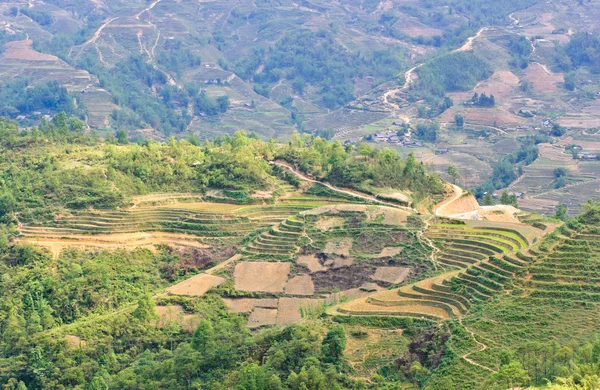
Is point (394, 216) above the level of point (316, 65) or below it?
above

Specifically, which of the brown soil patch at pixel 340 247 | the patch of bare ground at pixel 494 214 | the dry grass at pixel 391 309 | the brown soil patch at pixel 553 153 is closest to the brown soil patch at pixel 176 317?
the dry grass at pixel 391 309

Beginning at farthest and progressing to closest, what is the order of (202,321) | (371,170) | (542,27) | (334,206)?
(542,27) → (371,170) → (334,206) → (202,321)

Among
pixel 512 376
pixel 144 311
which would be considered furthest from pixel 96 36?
pixel 512 376

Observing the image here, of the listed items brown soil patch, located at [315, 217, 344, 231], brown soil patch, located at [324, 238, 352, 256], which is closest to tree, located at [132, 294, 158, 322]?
brown soil patch, located at [324, 238, 352, 256]

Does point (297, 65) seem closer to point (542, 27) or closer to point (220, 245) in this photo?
point (542, 27)

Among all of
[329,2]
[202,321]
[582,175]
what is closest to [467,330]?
[202,321]

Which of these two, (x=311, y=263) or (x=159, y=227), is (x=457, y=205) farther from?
(x=159, y=227)
